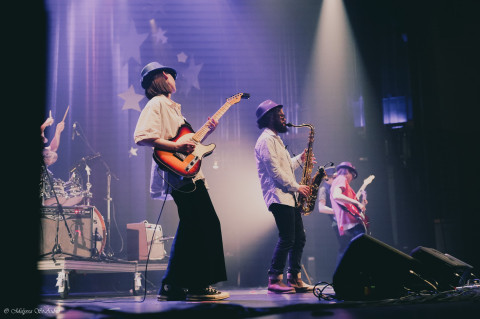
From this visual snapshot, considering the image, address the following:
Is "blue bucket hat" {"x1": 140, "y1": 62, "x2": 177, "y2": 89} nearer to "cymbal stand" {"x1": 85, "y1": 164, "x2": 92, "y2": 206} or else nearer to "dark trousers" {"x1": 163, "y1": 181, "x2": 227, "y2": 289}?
"dark trousers" {"x1": 163, "y1": 181, "x2": 227, "y2": 289}

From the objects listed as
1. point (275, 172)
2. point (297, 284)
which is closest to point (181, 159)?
point (275, 172)

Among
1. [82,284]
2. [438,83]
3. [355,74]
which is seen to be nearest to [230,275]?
[82,284]

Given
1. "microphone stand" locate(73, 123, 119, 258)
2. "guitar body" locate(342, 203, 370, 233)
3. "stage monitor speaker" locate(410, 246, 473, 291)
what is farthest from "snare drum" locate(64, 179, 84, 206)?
"stage monitor speaker" locate(410, 246, 473, 291)

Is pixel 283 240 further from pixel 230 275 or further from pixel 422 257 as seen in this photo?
pixel 230 275

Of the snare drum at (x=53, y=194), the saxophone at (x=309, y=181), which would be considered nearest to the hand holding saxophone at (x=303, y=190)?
the saxophone at (x=309, y=181)

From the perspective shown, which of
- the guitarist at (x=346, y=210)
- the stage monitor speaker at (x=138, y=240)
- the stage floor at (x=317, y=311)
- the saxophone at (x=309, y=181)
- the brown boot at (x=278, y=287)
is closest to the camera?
the stage floor at (x=317, y=311)

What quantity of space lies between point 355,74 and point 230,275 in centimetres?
409

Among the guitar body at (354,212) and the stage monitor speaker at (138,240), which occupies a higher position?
the guitar body at (354,212)

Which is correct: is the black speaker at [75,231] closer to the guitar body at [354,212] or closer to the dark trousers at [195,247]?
the dark trousers at [195,247]

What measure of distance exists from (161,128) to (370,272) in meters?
1.79

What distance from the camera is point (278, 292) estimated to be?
4.50 meters

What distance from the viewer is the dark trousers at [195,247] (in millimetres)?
→ 3400

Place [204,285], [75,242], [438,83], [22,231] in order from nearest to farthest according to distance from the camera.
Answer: [22,231] < [204,285] < [75,242] < [438,83]

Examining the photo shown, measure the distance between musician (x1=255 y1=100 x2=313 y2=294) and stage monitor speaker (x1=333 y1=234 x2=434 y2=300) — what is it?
4.33 feet
